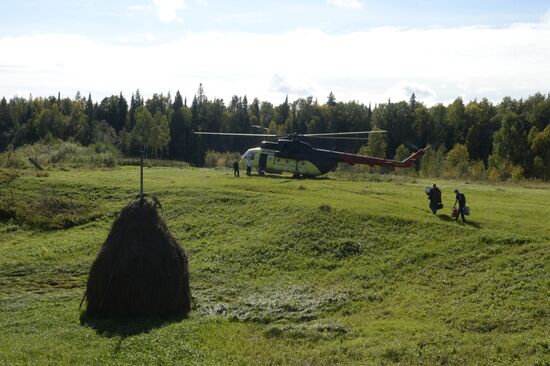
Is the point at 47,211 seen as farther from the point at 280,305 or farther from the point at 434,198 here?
the point at 434,198

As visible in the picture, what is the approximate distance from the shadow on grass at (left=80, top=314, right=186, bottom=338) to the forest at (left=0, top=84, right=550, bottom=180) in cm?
5724

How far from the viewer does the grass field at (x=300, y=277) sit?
17.4 metres

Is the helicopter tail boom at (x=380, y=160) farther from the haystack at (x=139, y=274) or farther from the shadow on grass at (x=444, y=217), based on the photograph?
the haystack at (x=139, y=274)

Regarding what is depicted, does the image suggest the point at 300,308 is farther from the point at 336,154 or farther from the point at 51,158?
the point at 51,158

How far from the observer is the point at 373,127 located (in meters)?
121

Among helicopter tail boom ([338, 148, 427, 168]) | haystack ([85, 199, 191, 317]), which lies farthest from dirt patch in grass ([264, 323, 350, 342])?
helicopter tail boom ([338, 148, 427, 168])

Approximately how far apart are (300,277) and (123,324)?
883cm

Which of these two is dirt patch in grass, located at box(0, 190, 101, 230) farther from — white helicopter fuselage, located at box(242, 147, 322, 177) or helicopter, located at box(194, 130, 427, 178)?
white helicopter fuselage, located at box(242, 147, 322, 177)

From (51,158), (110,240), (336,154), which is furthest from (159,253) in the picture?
(51,158)

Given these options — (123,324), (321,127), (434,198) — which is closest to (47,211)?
(123,324)

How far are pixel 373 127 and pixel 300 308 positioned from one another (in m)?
102

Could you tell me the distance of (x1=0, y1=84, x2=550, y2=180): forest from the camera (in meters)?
85.9

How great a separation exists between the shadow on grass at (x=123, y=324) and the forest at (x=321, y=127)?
57.2 m

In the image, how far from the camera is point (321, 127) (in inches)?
5064
